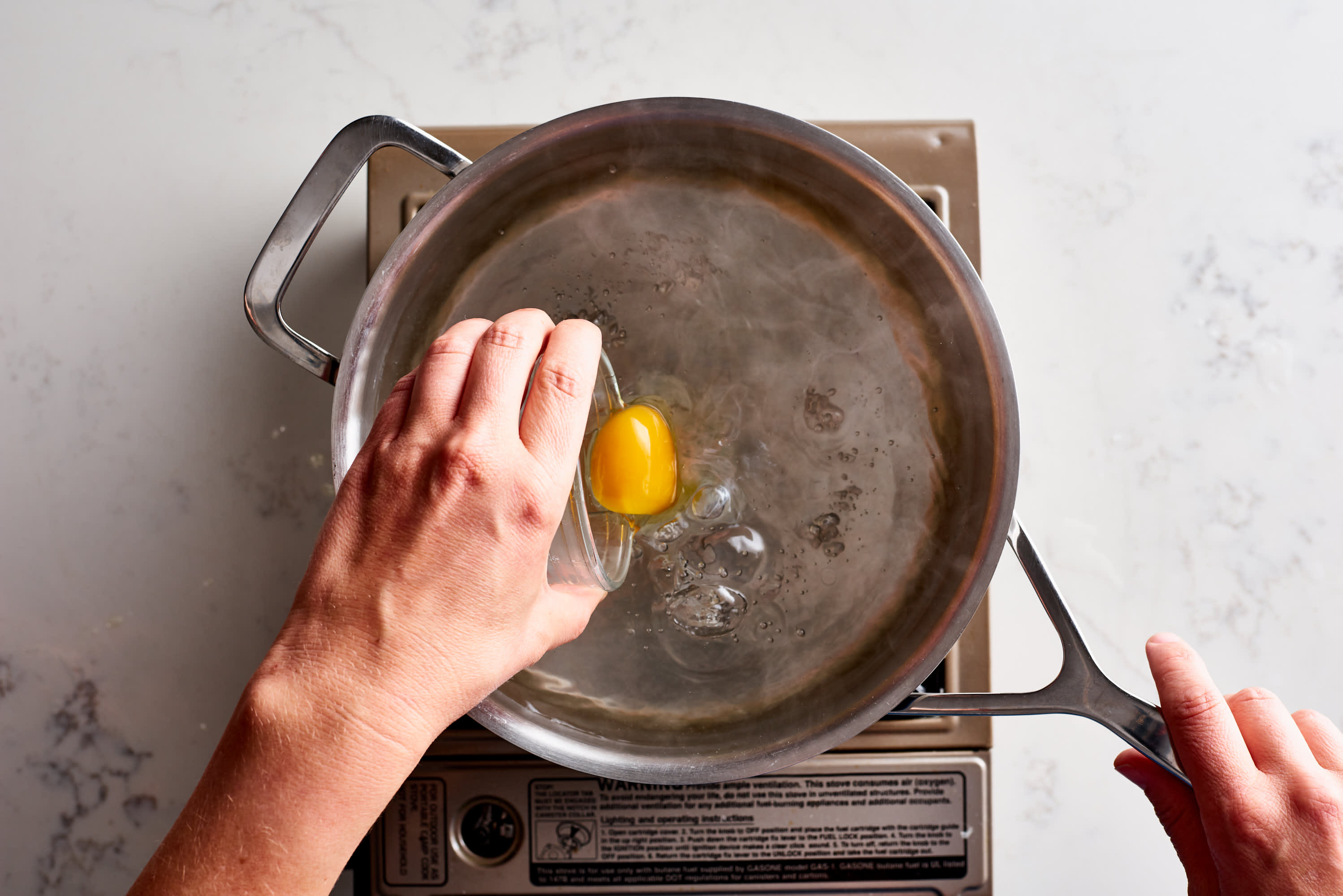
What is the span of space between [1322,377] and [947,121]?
22.4 inches

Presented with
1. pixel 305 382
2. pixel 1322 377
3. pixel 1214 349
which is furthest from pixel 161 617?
pixel 1322 377

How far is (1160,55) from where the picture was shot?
37.4 inches

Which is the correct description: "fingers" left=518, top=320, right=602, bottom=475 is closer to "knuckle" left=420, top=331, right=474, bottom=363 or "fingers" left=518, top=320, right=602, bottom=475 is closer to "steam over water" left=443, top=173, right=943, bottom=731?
"knuckle" left=420, top=331, right=474, bottom=363

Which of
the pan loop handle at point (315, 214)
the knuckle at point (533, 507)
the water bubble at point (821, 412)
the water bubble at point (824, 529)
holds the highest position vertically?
the pan loop handle at point (315, 214)

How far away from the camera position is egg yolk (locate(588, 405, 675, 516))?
0.70 m

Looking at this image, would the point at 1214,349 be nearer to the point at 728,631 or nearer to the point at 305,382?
the point at 728,631

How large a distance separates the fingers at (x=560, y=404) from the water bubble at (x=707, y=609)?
0.74ft

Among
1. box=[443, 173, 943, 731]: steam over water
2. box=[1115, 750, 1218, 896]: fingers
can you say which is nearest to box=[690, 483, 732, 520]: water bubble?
box=[443, 173, 943, 731]: steam over water

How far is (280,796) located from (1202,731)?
2.21 ft

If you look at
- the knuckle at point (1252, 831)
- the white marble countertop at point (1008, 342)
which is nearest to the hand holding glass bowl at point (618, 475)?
the white marble countertop at point (1008, 342)

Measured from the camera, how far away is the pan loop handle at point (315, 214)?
665 mm

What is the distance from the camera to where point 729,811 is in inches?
30.8

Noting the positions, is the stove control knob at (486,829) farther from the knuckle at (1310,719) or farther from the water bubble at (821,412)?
the knuckle at (1310,719)

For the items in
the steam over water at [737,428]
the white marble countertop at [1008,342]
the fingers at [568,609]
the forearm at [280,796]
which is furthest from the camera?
the white marble countertop at [1008,342]
